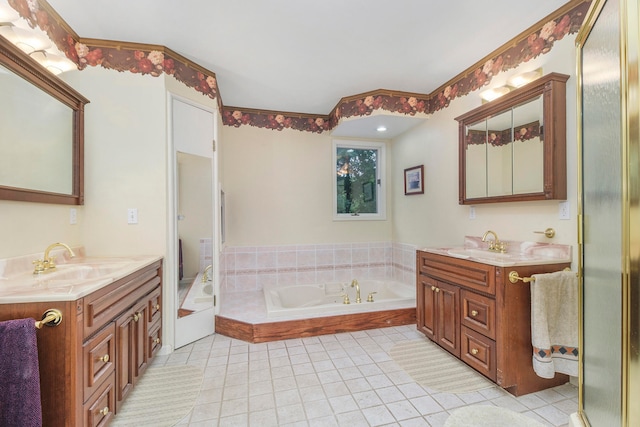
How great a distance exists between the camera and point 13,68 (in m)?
1.46

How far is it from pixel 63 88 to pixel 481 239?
3258 millimetres

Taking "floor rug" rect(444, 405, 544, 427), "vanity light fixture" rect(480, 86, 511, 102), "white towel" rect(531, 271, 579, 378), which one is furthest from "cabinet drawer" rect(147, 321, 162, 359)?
"vanity light fixture" rect(480, 86, 511, 102)

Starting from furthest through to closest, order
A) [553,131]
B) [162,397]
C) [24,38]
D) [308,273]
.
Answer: [308,273]
[553,131]
[162,397]
[24,38]

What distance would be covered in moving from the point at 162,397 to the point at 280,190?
2385 millimetres

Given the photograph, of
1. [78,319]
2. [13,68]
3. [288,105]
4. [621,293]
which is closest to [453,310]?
[621,293]

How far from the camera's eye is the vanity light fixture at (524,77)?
1.95m

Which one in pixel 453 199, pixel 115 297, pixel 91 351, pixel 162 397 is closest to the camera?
pixel 91 351

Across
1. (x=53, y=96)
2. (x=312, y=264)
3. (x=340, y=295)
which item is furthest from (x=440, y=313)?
(x=53, y=96)

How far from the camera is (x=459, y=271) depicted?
2.00m

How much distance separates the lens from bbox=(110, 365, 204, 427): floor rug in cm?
150

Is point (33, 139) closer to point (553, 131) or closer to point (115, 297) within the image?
point (115, 297)

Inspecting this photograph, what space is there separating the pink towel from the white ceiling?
6.10 ft

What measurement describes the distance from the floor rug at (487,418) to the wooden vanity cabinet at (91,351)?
1.68 metres

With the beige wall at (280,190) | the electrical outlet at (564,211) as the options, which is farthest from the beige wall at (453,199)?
the beige wall at (280,190)
